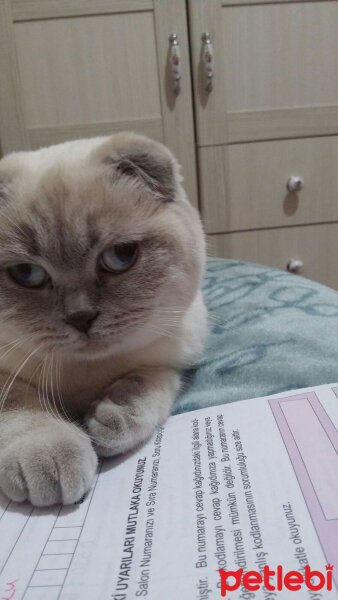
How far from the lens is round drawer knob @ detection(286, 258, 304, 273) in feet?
6.60

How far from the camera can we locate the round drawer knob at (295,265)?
79.2 inches

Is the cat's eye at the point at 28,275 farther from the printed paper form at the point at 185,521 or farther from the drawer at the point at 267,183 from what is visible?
the drawer at the point at 267,183

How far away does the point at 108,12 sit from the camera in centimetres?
173

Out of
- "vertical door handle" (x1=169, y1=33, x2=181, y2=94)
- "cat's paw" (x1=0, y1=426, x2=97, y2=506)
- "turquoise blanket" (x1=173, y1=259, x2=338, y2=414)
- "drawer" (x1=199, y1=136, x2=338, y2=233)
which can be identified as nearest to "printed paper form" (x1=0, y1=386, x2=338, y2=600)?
"cat's paw" (x1=0, y1=426, x2=97, y2=506)

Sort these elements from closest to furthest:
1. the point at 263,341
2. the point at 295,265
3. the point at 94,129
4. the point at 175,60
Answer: the point at 263,341 → the point at 175,60 → the point at 94,129 → the point at 295,265

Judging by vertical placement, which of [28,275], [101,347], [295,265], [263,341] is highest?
[28,275]

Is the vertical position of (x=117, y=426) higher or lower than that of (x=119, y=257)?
lower

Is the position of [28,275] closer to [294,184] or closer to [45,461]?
[45,461]

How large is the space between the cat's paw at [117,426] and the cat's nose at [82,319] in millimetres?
117

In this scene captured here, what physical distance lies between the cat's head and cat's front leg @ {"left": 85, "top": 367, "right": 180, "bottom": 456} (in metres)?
0.06

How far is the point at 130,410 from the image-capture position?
700 millimetres

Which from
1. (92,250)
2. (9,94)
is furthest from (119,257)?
(9,94)

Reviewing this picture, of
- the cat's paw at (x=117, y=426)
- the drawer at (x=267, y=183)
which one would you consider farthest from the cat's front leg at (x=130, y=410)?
the drawer at (x=267, y=183)

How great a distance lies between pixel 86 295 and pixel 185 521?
12.7 inches
